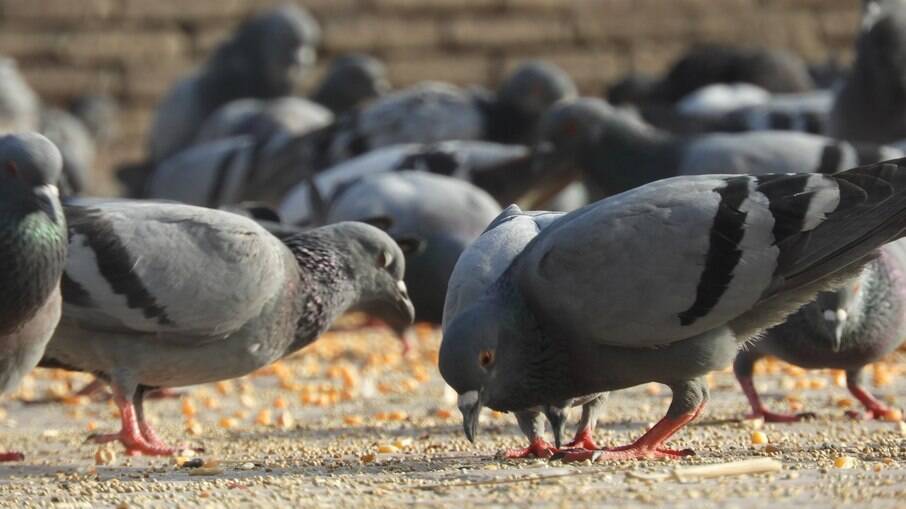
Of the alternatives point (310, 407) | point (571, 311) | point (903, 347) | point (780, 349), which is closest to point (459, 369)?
point (571, 311)

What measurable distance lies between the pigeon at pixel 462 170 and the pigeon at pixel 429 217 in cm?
82

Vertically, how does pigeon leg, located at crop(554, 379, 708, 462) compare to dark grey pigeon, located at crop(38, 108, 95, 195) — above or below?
above

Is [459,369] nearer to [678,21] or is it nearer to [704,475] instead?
[704,475]

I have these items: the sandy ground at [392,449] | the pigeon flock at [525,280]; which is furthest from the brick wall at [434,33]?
the sandy ground at [392,449]

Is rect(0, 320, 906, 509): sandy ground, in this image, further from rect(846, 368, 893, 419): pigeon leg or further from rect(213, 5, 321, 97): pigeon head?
rect(213, 5, 321, 97): pigeon head

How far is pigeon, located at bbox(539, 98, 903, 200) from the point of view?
911 cm

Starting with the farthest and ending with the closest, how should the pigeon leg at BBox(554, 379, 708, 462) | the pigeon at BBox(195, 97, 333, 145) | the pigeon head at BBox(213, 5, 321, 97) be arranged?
the pigeon head at BBox(213, 5, 321, 97) → the pigeon at BBox(195, 97, 333, 145) → the pigeon leg at BBox(554, 379, 708, 462)

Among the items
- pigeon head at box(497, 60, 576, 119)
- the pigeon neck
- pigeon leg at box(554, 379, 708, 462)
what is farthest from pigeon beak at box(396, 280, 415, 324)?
pigeon head at box(497, 60, 576, 119)

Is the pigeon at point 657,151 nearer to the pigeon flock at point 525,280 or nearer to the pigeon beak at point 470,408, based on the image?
the pigeon flock at point 525,280

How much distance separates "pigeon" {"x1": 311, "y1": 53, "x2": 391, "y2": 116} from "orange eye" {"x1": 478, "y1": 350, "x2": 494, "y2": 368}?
37.4 ft

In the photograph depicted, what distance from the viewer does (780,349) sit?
6242mm

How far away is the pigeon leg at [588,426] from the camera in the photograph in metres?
5.52

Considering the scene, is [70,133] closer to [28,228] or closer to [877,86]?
[877,86]

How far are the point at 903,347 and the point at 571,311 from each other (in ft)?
13.4
